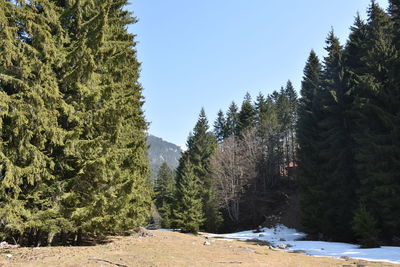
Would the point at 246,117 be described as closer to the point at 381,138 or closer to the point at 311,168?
the point at 311,168

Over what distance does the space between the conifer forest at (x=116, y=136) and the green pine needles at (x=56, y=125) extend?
0.13ft

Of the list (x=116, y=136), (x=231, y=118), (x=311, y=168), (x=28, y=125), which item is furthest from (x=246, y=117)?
(x=28, y=125)

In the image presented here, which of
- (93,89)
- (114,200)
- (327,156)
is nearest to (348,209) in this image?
(327,156)

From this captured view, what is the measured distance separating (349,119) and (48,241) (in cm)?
2245

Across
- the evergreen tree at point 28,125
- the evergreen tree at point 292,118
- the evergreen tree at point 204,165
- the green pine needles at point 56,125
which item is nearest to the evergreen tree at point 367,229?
the green pine needles at point 56,125

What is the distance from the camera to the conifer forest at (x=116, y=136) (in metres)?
8.22

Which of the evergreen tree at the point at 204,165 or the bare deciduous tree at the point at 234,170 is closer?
the evergreen tree at the point at 204,165

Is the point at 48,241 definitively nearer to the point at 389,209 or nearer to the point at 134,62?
the point at 134,62

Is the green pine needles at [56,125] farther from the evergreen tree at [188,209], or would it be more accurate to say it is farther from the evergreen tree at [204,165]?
the evergreen tree at [204,165]

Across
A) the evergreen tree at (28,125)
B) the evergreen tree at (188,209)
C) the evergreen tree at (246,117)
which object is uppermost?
the evergreen tree at (246,117)

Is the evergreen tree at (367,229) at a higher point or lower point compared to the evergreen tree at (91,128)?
lower

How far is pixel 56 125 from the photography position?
8977mm

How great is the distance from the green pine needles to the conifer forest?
0.13 feet

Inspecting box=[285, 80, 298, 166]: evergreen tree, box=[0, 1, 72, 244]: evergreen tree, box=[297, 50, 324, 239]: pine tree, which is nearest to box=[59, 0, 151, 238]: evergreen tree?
box=[0, 1, 72, 244]: evergreen tree
